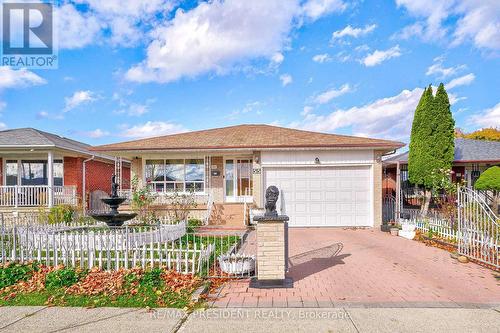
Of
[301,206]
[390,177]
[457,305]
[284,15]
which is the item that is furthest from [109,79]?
[390,177]

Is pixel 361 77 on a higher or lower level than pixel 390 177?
higher

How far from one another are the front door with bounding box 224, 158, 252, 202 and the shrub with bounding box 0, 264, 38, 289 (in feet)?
29.7

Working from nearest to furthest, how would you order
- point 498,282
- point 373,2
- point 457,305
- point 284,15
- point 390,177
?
point 457,305 → point 498,282 → point 373,2 → point 284,15 → point 390,177

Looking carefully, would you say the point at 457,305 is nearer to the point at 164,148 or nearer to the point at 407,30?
the point at 164,148

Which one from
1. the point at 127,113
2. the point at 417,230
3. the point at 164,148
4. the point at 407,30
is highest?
the point at 407,30

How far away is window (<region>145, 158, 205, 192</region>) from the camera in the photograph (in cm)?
1440

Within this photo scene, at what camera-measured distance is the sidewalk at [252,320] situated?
11.7 feet

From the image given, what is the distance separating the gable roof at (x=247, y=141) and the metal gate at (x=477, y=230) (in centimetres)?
516

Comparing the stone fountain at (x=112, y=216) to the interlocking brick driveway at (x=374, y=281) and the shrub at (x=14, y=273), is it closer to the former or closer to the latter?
the shrub at (x=14, y=273)

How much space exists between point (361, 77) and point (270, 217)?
14.9 metres

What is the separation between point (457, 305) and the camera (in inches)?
166

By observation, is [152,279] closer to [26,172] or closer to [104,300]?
[104,300]

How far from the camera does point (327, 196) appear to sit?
12289 millimetres

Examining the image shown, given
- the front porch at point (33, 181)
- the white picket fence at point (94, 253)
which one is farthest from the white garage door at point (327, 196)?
the front porch at point (33, 181)
